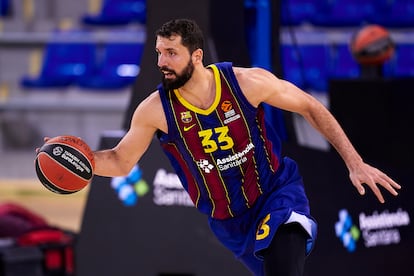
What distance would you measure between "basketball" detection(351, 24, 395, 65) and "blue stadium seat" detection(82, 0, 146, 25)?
22.3 feet

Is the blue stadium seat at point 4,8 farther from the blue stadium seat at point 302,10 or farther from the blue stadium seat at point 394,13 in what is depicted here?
the blue stadium seat at point 394,13

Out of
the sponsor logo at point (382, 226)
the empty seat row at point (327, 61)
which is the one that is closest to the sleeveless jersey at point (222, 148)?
the sponsor logo at point (382, 226)

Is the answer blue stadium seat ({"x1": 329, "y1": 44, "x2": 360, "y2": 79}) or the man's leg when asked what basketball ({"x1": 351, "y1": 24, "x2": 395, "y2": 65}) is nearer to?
the man's leg

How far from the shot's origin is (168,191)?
21.7 ft

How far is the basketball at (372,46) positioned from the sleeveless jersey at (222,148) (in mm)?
3472

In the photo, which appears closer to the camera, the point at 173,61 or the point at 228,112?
the point at 173,61

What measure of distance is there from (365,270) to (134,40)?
322 inches

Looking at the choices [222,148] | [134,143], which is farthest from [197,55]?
[134,143]

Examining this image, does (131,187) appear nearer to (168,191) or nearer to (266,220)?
(168,191)

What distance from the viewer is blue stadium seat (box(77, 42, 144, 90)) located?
1407 cm

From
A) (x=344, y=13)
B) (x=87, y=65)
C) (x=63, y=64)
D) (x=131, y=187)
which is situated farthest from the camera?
(x=63, y=64)

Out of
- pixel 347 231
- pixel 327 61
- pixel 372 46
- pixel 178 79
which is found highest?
pixel 178 79

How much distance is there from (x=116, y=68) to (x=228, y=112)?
985 cm

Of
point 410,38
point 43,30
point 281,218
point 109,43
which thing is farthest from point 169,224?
point 43,30
